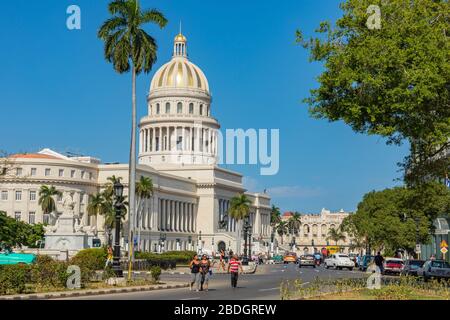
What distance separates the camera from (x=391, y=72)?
115 ft

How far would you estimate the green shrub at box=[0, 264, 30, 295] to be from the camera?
105 feet

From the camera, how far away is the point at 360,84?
3619cm

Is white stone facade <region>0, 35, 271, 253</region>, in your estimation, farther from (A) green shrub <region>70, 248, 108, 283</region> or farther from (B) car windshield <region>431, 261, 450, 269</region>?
(B) car windshield <region>431, 261, 450, 269</region>

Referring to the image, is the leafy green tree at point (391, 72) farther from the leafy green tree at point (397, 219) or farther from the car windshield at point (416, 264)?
the leafy green tree at point (397, 219)

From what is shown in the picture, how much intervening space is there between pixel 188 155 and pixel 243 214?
29.0 meters

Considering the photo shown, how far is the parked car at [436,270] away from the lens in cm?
5103

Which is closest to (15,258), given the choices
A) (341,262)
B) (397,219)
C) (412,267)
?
(412,267)

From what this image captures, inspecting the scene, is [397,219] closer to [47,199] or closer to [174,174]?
[47,199]

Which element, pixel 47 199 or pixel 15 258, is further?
pixel 47 199

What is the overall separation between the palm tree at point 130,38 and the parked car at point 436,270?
863 inches

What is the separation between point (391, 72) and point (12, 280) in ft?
57.9

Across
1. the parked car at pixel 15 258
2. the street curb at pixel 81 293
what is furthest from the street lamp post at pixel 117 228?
the parked car at pixel 15 258

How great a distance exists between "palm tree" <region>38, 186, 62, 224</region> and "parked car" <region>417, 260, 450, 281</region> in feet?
265
